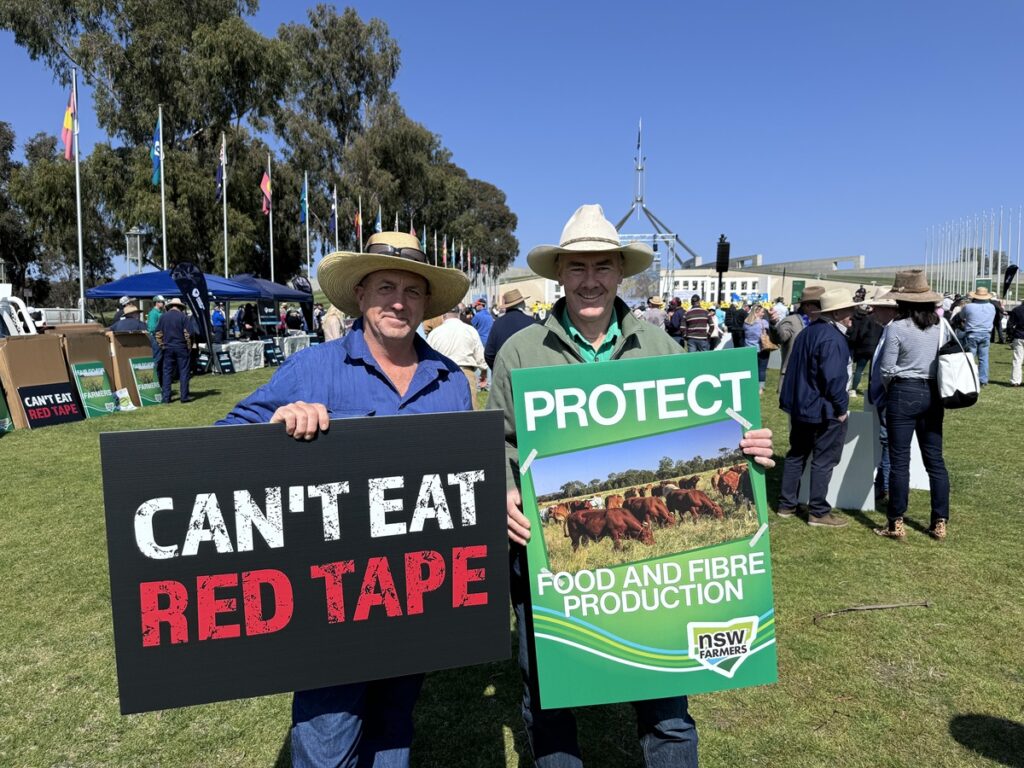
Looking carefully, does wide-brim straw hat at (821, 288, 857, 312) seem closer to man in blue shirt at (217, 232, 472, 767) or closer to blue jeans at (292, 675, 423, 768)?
man in blue shirt at (217, 232, 472, 767)

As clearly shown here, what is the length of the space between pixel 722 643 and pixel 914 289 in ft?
13.1

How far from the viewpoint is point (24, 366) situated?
9773mm

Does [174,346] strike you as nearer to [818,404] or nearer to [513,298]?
[513,298]

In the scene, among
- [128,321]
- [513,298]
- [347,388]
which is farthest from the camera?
[128,321]

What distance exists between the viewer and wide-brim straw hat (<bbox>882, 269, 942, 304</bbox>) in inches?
185

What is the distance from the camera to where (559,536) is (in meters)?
1.84

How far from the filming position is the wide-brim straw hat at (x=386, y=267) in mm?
2051

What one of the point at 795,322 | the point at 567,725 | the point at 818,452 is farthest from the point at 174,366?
the point at 567,725

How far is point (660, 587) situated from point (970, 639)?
2849mm

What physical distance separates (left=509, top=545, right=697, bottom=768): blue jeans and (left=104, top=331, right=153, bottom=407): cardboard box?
459 inches

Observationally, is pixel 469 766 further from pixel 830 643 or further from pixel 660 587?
pixel 830 643

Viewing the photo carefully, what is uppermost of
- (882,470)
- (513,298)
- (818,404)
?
(513,298)

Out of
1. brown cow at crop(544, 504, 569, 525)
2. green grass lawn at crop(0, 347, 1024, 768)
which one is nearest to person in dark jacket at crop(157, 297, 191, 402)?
green grass lawn at crop(0, 347, 1024, 768)

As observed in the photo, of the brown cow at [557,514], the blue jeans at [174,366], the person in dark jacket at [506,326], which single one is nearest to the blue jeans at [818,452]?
the person in dark jacket at [506,326]
